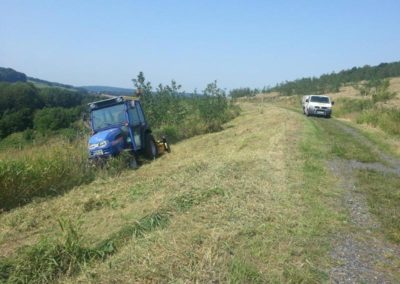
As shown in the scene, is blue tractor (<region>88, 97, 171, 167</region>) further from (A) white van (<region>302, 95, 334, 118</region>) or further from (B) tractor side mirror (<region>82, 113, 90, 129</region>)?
(A) white van (<region>302, 95, 334, 118</region>)

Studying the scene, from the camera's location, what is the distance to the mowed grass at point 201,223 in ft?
15.6

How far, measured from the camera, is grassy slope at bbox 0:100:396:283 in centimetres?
477

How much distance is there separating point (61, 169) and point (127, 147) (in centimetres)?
330

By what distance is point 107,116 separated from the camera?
45.2ft

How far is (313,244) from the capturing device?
575cm

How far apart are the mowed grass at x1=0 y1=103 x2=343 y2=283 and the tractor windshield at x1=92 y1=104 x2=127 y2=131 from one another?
3079 millimetres

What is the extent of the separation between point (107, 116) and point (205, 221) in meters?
8.38

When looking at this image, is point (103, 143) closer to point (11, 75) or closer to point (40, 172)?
point (40, 172)

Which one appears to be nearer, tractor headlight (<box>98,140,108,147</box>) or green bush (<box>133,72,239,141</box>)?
tractor headlight (<box>98,140,108,147</box>)

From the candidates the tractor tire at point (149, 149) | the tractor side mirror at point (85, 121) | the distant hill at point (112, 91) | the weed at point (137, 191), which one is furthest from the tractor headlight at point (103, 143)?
the distant hill at point (112, 91)

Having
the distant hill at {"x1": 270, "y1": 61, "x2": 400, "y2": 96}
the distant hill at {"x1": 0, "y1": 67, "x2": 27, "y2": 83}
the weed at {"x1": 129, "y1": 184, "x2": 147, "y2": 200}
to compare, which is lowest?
the distant hill at {"x1": 270, "y1": 61, "x2": 400, "y2": 96}

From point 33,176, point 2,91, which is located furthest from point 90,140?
point 2,91

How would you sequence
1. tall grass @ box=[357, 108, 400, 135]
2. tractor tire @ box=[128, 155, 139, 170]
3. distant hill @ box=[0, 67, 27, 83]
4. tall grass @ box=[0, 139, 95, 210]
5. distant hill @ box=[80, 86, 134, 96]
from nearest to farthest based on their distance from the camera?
tall grass @ box=[0, 139, 95, 210]
tractor tire @ box=[128, 155, 139, 170]
tall grass @ box=[357, 108, 400, 135]
distant hill @ box=[80, 86, 134, 96]
distant hill @ box=[0, 67, 27, 83]

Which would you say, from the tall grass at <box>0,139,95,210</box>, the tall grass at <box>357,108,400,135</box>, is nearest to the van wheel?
the tall grass at <box>0,139,95,210</box>
